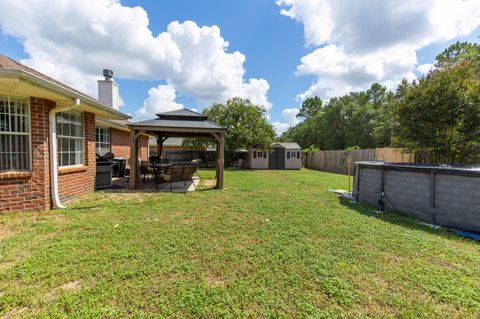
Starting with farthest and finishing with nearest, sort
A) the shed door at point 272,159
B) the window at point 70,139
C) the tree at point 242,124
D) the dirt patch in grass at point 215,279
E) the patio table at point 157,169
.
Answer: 1. the shed door at point 272,159
2. the tree at point 242,124
3. the patio table at point 157,169
4. the window at point 70,139
5. the dirt patch in grass at point 215,279

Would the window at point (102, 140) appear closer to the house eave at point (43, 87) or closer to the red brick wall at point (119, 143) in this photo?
the red brick wall at point (119, 143)

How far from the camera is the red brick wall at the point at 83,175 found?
553 cm

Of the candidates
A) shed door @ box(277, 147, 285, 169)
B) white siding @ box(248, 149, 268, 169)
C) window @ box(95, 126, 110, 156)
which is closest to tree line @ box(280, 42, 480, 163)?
shed door @ box(277, 147, 285, 169)

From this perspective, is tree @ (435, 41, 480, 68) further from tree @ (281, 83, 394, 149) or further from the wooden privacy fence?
the wooden privacy fence

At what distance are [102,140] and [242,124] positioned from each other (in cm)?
1207

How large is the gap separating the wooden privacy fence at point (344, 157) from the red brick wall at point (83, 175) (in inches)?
505

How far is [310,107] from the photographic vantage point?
4809cm

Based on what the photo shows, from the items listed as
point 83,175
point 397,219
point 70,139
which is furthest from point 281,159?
point 70,139

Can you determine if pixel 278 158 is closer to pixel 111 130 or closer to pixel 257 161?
pixel 257 161

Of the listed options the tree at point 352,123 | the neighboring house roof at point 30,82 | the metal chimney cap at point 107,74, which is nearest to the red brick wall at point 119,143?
the metal chimney cap at point 107,74

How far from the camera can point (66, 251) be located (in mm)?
3004

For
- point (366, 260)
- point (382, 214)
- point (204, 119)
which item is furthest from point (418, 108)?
point (204, 119)

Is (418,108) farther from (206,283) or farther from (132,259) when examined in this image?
(132,259)

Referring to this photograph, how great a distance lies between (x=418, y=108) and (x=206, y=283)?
934 centimetres
